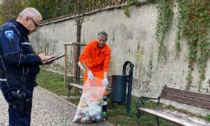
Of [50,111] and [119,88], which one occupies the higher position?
[119,88]

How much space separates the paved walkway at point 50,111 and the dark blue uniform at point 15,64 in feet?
8.26

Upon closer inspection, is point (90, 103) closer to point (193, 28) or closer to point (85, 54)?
point (85, 54)

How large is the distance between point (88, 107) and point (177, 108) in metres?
2.37

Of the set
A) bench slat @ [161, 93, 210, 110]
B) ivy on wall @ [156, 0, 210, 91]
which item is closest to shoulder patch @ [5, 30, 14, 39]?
bench slat @ [161, 93, 210, 110]

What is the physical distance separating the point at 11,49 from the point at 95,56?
330 cm

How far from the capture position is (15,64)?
10.00 feet

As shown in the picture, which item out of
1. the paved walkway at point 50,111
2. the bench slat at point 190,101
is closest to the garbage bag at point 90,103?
the paved walkway at point 50,111

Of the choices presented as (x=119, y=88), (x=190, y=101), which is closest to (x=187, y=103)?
(x=190, y=101)

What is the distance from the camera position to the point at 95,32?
38.2 feet

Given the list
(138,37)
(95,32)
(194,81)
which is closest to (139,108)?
(194,81)

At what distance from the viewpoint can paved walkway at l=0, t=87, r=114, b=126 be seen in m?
5.80

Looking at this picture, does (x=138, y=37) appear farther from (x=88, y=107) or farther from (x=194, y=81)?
(x=88, y=107)

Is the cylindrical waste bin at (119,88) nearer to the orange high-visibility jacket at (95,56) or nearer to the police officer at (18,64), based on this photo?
the orange high-visibility jacket at (95,56)

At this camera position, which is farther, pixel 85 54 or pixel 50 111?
pixel 50 111
